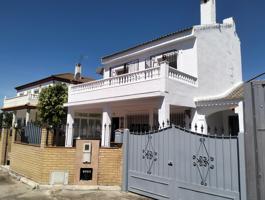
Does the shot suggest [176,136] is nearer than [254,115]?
No

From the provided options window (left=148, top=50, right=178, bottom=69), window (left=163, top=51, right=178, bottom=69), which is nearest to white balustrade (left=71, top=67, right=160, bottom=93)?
window (left=148, top=50, right=178, bottom=69)

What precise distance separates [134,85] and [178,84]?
230cm

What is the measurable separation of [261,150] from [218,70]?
11.6 metres

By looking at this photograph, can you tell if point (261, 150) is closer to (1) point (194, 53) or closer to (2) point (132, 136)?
(2) point (132, 136)

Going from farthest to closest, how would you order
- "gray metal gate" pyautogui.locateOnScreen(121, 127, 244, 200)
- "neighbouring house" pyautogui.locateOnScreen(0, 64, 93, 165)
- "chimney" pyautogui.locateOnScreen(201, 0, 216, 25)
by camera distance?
"chimney" pyautogui.locateOnScreen(201, 0, 216, 25), "neighbouring house" pyautogui.locateOnScreen(0, 64, 93, 165), "gray metal gate" pyautogui.locateOnScreen(121, 127, 244, 200)

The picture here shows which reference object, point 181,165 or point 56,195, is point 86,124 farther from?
point 181,165

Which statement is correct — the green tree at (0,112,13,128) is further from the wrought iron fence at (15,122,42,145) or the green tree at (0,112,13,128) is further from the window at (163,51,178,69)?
the window at (163,51,178,69)

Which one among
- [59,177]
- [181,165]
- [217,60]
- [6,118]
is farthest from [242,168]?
[6,118]

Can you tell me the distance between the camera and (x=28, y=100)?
2605 centimetres

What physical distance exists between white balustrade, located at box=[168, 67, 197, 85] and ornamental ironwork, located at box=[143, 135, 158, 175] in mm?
4773

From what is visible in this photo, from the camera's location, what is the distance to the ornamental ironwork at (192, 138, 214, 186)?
5.77m

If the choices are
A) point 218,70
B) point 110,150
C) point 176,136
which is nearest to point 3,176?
point 110,150

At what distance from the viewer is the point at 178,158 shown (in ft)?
21.4

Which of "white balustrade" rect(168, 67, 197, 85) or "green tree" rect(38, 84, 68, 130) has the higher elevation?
"white balustrade" rect(168, 67, 197, 85)
